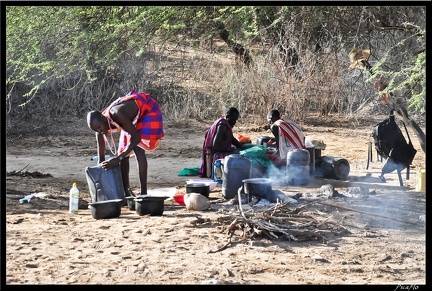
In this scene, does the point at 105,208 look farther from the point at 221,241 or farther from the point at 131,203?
the point at 221,241

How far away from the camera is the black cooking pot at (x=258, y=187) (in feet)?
23.8

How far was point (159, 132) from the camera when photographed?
289 inches

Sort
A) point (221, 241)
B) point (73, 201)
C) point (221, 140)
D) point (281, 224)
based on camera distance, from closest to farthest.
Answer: point (221, 241)
point (281, 224)
point (73, 201)
point (221, 140)

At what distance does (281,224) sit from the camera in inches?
247

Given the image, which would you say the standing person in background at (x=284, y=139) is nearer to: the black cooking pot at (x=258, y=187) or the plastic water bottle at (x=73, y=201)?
the black cooking pot at (x=258, y=187)

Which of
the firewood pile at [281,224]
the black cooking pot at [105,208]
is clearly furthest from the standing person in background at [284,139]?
the black cooking pot at [105,208]

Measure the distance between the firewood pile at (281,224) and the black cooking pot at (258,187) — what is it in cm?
38

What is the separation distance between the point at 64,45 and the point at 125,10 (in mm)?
1975

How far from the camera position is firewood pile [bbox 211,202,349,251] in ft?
19.5

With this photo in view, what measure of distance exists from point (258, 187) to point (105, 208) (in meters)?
1.55

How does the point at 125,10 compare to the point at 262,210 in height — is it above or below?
above

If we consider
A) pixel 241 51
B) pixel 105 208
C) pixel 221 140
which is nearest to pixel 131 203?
pixel 105 208

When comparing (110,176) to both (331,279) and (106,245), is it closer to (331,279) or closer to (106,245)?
(106,245)

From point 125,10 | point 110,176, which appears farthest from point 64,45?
point 110,176
